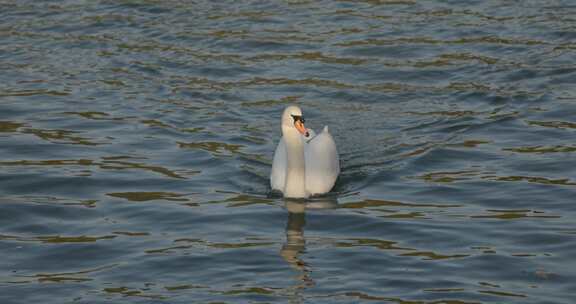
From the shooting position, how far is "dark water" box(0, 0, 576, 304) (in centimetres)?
1174

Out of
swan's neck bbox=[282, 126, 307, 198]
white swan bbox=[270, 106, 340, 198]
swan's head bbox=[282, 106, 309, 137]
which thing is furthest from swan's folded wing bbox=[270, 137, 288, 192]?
swan's head bbox=[282, 106, 309, 137]

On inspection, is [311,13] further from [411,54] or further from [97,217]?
[97,217]

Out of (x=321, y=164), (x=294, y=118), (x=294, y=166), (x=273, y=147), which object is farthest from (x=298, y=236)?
(x=273, y=147)

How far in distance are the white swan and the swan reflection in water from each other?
0.74 feet

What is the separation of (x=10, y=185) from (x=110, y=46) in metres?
8.17

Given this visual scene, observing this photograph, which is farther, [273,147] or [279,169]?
[273,147]

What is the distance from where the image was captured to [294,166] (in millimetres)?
14867

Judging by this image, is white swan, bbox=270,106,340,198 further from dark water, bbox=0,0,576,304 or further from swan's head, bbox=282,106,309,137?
dark water, bbox=0,0,576,304

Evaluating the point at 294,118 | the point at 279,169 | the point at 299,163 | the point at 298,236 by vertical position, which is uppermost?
the point at 294,118

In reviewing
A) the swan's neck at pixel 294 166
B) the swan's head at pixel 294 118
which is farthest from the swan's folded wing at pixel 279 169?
the swan's head at pixel 294 118

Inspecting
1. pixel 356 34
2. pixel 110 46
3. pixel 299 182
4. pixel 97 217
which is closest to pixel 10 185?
pixel 97 217

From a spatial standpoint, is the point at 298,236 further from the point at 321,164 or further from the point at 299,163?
the point at 321,164

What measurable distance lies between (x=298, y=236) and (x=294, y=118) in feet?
6.73

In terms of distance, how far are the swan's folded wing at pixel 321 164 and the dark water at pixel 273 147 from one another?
0.24 m
